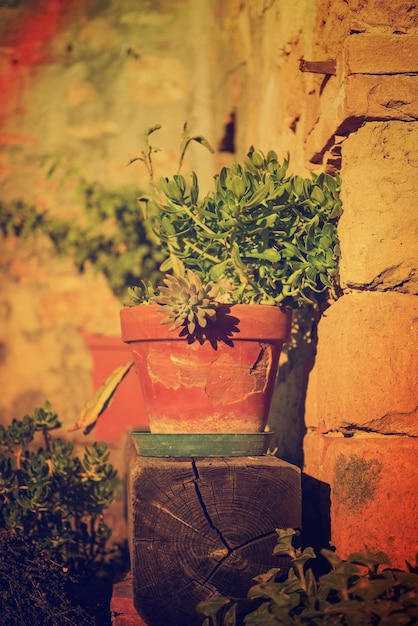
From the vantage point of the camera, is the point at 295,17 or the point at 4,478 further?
the point at 295,17

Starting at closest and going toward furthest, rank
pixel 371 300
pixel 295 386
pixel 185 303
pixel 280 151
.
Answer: pixel 185 303
pixel 371 300
pixel 295 386
pixel 280 151

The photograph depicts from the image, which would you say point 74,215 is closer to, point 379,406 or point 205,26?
point 205,26

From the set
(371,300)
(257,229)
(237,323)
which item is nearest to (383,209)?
(371,300)

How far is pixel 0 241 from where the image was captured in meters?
4.70

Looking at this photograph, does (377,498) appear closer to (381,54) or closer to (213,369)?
(213,369)

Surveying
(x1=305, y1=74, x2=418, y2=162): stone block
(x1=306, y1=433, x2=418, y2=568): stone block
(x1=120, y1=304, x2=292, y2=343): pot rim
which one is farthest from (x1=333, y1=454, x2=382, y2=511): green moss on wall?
(x1=305, y1=74, x2=418, y2=162): stone block

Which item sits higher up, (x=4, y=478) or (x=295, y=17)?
(x=295, y=17)

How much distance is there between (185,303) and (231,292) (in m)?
0.39

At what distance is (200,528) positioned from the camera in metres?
1.83

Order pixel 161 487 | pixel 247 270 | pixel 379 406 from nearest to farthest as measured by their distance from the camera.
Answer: pixel 161 487, pixel 379 406, pixel 247 270

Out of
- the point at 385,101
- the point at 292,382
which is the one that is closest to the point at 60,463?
the point at 292,382

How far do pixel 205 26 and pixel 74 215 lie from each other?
1439mm

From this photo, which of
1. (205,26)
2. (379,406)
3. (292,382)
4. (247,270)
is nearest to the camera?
(379,406)

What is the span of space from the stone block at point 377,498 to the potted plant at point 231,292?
0.29 m
